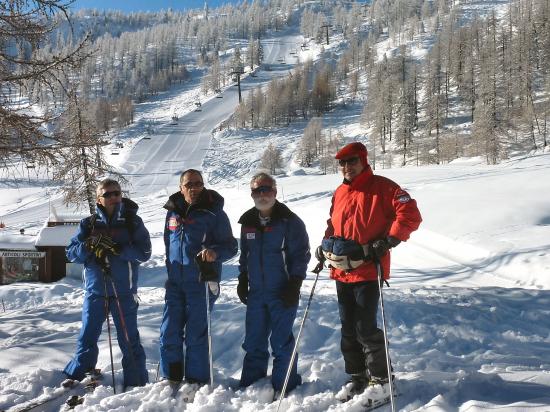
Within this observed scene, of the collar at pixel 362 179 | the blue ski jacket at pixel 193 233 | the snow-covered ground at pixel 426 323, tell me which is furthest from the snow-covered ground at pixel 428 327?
the collar at pixel 362 179

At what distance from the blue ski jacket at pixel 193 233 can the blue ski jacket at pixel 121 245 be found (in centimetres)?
44

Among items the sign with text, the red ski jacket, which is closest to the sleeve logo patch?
the red ski jacket

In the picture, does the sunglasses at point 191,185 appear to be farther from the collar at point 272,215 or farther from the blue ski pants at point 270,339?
the blue ski pants at point 270,339

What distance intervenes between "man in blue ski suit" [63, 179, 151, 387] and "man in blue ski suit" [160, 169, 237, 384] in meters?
0.48

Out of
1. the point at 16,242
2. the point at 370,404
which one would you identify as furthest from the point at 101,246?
the point at 16,242

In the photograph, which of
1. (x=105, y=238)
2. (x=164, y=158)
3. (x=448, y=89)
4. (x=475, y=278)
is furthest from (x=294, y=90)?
(x=105, y=238)

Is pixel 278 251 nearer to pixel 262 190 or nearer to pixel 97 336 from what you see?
pixel 262 190

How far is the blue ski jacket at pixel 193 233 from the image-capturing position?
12.3 feet

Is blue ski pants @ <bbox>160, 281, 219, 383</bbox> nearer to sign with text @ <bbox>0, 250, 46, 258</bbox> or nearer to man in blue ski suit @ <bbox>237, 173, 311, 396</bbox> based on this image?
man in blue ski suit @ <bbox>237, 173, 311, 396</bbox>

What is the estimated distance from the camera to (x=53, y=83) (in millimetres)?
6039

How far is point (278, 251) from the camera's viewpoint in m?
3.58

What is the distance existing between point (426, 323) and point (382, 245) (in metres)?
3.69

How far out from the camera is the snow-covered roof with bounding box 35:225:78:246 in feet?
51.4

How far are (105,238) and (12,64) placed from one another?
330 cm
